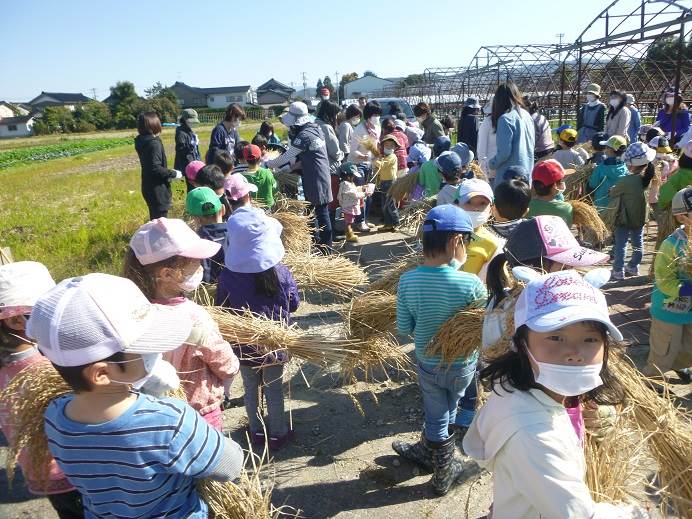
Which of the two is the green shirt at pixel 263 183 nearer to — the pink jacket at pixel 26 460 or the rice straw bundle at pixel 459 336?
the rice straw bundle at pixel 459 336

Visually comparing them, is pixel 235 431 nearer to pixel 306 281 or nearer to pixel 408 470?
pixel 408 470

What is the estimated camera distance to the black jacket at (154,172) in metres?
5.71

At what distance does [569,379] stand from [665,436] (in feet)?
2.29

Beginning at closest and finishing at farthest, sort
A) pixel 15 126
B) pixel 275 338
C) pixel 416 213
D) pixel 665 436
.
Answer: pixel 665 436
pixel 275 338
pixel 416 213
pixel 15 126

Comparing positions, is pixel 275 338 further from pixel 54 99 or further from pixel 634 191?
pixel 54 99

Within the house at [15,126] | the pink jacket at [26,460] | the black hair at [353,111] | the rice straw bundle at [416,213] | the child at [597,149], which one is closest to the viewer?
the pink jacket at [26,460]

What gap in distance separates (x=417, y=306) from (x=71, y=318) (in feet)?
5.32

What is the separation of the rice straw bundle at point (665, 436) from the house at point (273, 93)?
76.9 m

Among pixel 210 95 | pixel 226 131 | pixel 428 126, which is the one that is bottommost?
pixel 428 126

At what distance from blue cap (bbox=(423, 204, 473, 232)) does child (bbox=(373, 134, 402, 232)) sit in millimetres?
4789

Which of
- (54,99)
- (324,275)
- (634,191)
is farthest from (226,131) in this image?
(54,99)

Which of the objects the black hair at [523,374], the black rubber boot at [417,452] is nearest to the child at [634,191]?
the black rubber boot at [417,452]

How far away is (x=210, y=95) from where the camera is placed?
8388 centimetres

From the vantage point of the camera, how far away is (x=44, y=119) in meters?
58.4
